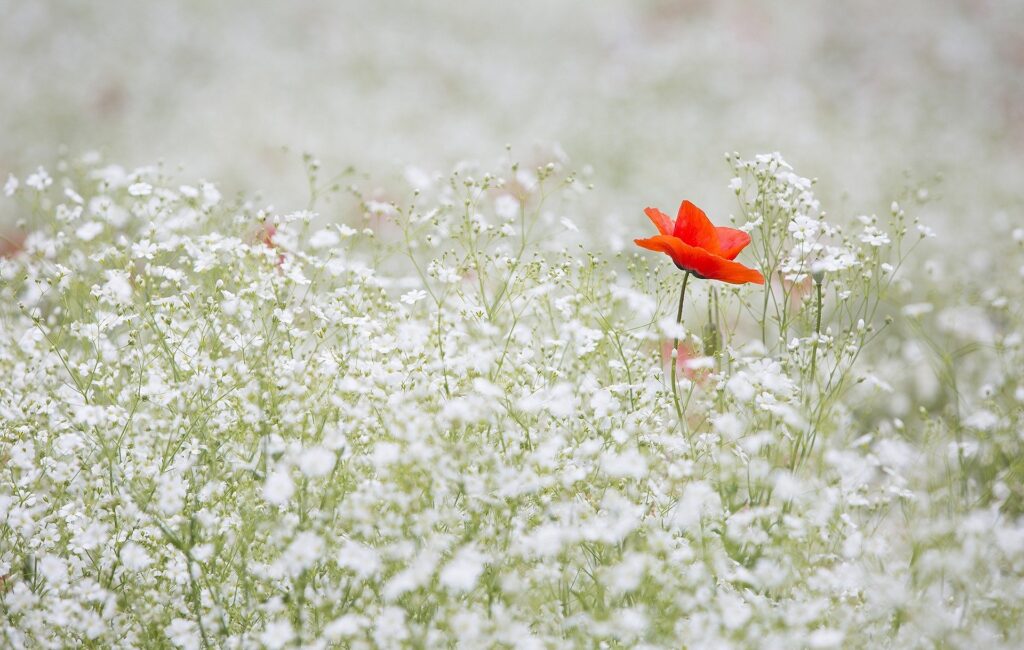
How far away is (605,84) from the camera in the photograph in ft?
28.4

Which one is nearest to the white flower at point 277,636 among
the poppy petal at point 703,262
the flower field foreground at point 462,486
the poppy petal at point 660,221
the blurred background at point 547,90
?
the flower field foreground at point 462,486

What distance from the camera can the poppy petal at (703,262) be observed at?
208cm

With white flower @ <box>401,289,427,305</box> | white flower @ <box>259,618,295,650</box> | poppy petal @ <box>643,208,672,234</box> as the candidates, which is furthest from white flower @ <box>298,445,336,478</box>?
poppy petal @ <box>643,208,672,234</box>

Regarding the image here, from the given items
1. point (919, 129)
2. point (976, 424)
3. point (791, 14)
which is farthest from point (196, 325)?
point (791, 14)

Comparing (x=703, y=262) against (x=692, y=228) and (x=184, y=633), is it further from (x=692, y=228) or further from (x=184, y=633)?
(x=184, y=633)

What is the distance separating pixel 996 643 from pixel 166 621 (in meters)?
1.65

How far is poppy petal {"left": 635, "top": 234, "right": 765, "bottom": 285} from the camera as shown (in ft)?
6.81

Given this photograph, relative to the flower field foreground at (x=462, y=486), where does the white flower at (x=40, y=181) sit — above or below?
above

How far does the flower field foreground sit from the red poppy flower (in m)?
0.04

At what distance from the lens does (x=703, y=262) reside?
2.12 m

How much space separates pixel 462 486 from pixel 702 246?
0.89 m

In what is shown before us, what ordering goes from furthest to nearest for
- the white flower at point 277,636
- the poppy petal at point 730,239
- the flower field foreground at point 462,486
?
the poppy petal at point 730,239, the flower field foreground at point 462,486, the white flower at point 277,636

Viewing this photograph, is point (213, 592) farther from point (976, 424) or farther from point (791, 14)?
point (791, 14)

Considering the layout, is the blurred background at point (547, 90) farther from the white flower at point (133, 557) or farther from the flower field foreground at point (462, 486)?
the white flower at point (133, 557)
